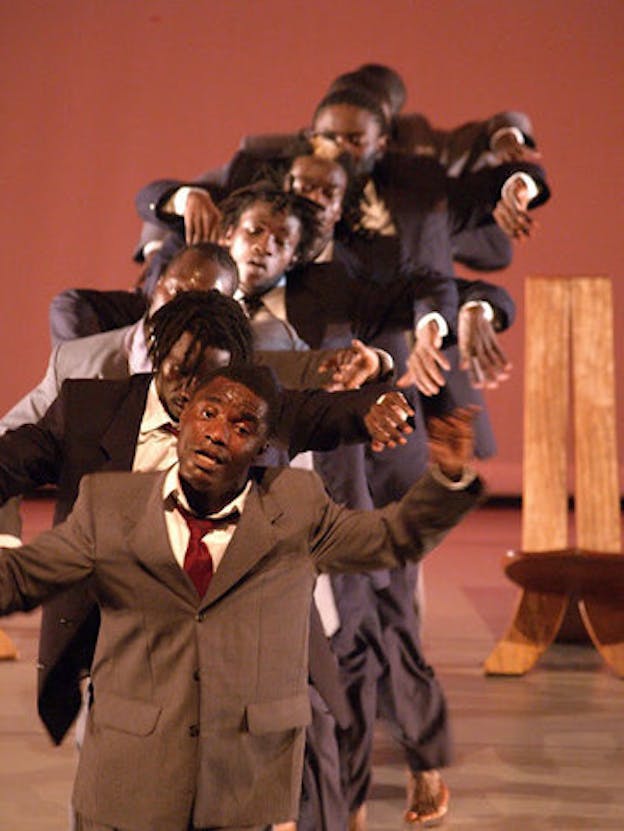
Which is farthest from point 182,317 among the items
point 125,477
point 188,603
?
point 188,603

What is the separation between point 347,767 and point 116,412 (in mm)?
1218

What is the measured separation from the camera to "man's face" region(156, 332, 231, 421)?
2.88m

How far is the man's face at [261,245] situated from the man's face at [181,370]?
0.78 metres

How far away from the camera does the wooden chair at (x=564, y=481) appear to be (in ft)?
18.3

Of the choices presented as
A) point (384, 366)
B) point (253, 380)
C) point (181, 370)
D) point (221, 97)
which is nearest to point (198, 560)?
point (253, 380)

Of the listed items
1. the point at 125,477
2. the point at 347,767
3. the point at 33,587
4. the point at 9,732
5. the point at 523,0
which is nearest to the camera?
the point at 33,587

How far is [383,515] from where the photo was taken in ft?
8.30

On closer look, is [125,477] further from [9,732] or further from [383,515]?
[9,732]

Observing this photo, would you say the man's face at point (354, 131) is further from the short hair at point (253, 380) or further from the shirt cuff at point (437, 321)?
the short hair at point (253, 380)

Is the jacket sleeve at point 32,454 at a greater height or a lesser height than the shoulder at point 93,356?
lesser

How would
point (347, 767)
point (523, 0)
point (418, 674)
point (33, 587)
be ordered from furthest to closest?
point (523, 0), point (418, 674), point (347, 767), point (33, 587)

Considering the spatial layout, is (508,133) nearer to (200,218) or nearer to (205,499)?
(200,218)

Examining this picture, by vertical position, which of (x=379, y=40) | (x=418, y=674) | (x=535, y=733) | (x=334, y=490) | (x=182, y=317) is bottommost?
(x=535, y=733)

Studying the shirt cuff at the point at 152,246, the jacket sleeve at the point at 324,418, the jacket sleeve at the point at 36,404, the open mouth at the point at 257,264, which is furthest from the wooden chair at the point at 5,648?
the jacket sleeve at the point at 324,418
